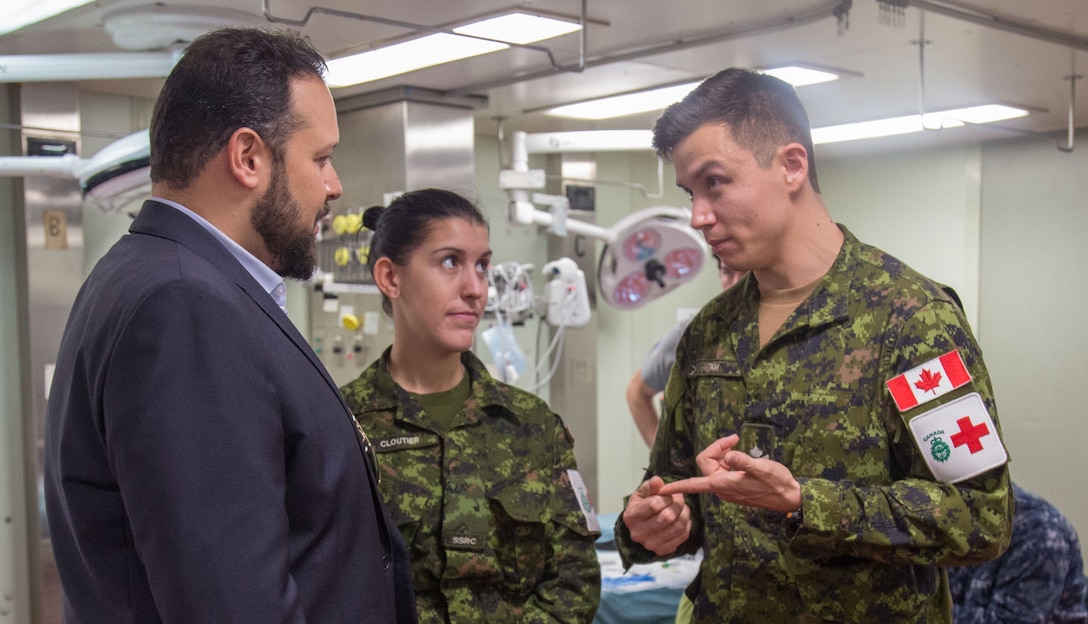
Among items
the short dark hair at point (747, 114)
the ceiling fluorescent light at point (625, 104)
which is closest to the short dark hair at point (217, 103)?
the short dark hair at point (747, 114)

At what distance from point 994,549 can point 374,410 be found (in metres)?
1.22

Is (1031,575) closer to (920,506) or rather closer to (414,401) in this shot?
(920,506)

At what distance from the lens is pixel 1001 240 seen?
19.7 feet

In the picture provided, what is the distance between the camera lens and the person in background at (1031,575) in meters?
3.37

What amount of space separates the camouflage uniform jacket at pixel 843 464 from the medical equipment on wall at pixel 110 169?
1.91 metres

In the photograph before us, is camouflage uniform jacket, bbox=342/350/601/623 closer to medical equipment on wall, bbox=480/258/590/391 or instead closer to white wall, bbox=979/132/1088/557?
medical equipment on wall, bbox=480/258/590/391

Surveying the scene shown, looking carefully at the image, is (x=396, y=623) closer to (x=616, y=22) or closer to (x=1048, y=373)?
(x=616, y=22)

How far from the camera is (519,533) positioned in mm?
2152

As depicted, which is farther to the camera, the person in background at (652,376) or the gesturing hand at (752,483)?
the person in background at (652,376)

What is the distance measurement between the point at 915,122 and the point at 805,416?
3.99 metres

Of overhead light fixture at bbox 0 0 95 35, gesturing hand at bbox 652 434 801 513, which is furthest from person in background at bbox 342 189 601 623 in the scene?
overhead light fixture at bbox 0 0 95 35

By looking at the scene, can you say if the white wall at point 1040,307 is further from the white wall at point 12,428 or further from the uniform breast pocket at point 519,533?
the white wall at point 12,428

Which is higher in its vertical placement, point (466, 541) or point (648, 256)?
point (648, 256)

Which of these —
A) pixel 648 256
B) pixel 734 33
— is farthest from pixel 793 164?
pixel 648 256
